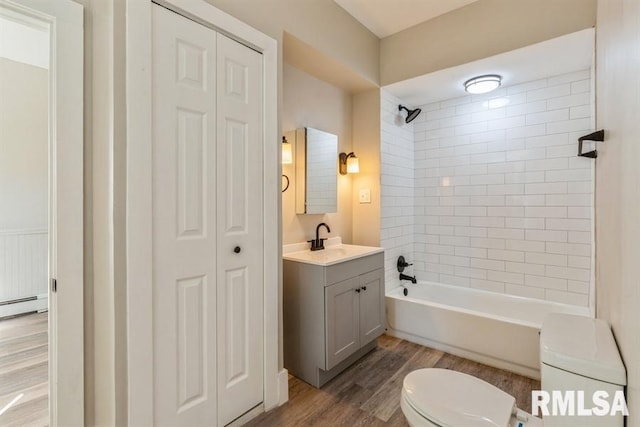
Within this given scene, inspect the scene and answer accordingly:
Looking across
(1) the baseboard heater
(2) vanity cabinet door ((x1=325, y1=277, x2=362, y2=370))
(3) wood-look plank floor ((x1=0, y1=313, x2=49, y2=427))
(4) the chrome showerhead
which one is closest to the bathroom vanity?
(2) vanity cabinet door ((x1=325, y1=277, x2=362, y2=370))

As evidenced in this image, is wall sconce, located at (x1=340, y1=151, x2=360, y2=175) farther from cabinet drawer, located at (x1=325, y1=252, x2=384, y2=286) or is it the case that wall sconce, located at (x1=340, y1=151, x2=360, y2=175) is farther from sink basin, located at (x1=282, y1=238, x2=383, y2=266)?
cabinet drawer, located at (x1=325, y1=252, x2=384, y2=286)

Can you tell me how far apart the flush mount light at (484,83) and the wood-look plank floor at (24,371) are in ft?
12.5

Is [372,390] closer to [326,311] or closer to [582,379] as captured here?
[326,311]

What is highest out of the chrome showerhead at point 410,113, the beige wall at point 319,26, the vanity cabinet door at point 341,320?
the beige wall at point 319,26

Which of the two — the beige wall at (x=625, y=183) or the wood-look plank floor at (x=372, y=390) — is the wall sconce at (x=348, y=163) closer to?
the wood-look plank floor at (x=372, y=390)

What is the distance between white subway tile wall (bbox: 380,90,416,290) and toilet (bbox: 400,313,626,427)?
1.73 meters

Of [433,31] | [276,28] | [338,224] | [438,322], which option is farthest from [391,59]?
[438,322]

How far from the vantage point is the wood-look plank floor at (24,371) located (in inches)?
69.6

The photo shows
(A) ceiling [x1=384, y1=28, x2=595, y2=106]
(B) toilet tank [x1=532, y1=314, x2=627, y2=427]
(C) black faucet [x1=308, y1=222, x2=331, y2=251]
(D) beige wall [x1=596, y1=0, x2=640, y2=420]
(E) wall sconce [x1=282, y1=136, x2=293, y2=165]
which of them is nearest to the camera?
(D) beige wall [x1=596, y1=0, x2=640, y2=420]

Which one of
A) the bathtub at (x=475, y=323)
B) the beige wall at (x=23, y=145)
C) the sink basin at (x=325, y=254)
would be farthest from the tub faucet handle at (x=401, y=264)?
the beige wall at (x=23, y=145)

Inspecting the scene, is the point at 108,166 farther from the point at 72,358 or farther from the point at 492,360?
the point at 492,360

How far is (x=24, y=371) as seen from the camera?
2.22 meters

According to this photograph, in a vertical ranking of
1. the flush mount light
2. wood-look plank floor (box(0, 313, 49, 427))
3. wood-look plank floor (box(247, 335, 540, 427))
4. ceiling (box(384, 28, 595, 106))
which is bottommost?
wood-look plank floor (box(247, 335, 540, 427))

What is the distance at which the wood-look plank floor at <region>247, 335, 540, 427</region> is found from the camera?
1778 millimetres
